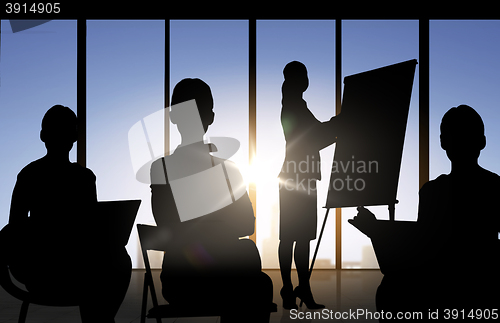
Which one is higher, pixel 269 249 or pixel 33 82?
pixel 33 82

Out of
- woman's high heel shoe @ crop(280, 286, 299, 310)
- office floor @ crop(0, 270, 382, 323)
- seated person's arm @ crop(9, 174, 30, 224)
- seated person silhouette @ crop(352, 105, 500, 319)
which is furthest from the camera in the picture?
woman's high heel shoe @ crop(280, 286, 299, 310)

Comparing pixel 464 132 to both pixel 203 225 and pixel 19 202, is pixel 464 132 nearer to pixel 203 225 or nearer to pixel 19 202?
pixel 203 225

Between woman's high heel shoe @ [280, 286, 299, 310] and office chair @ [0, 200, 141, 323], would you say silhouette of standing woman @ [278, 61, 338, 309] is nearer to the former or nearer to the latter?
woman's high heel shoe @ [280, 286, 299, 310]

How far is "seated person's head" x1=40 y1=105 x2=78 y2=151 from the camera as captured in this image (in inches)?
73.3

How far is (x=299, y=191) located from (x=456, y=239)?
190 cm

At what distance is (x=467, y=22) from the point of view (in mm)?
5406

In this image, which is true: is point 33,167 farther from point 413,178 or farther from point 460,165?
point 413,178

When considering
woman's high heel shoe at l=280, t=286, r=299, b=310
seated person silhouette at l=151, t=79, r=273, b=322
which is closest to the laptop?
seated person silhouette at l=151, t=79, r=273, b=322

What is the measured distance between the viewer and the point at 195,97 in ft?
5.52

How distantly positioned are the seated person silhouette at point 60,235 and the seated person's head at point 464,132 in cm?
152

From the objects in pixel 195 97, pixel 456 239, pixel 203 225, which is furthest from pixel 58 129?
pixel 456 239

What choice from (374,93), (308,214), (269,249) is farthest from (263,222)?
(374,93)

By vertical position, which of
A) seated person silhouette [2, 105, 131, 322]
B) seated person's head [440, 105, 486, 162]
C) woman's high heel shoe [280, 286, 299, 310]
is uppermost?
seated person's head [440, 105, 486, 162]
